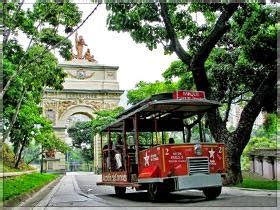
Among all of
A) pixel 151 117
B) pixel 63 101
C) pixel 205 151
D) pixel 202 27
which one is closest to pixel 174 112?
pixel 151 117

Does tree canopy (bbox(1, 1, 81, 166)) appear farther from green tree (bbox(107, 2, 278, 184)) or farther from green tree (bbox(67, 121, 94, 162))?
green tree (bbox(67, 121, 94, 162))

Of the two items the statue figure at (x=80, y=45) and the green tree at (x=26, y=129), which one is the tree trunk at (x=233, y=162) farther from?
the statue figure at (x=80, y=45)

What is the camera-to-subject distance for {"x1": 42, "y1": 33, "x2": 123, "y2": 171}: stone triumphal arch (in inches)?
1901

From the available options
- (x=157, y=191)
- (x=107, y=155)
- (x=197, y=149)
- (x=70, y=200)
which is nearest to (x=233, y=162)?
(x=107, y=155)

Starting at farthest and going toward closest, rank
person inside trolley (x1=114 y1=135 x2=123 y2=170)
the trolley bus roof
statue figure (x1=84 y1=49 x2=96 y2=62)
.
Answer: statue figure (x1=84 y1=49 x2=96 y2=62), person inside trolley (x1=114 y1=135 x2=123 y2=170), the trolley bus roof

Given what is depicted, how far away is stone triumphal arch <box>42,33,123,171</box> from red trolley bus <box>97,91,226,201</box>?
35069mm

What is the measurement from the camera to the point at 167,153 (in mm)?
10781

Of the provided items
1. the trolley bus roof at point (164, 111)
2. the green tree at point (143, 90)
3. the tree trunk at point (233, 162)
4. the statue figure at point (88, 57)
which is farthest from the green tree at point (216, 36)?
the statue figure at point (88, 57)

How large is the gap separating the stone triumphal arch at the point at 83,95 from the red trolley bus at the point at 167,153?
35.1 metres

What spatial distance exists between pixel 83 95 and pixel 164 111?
37.6 m

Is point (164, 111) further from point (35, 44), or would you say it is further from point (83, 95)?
point (83, 95)

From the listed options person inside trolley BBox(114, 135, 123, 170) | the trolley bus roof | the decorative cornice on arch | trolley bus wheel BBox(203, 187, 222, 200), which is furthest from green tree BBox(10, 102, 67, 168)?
the decorative cornice on arch

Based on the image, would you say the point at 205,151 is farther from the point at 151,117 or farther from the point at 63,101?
the point at 63,101

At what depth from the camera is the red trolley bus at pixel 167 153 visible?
10781 millimetres
